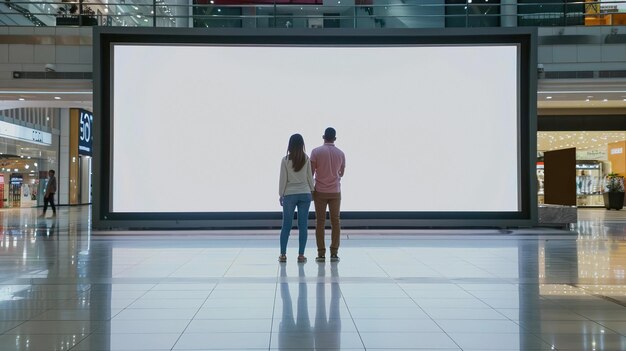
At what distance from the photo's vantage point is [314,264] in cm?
732

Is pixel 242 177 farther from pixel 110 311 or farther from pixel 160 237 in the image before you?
pixel 110 311

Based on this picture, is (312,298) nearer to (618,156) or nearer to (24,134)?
(24,134)

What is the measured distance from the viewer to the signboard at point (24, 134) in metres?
26.6

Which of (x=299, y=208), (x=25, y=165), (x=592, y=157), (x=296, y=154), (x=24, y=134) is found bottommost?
(x=299, y=208)

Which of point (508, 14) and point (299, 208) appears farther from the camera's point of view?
point (508, 14)

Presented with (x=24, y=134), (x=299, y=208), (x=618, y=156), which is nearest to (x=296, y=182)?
(x=299, y=208)

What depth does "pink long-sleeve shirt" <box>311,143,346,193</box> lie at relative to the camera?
7512mm

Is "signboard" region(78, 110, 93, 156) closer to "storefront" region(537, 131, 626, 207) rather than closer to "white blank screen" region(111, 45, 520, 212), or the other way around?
"white blank screen" region(111, 45, 520, 212)

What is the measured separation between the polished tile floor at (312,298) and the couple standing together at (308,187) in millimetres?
328

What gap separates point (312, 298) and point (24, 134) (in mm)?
26848

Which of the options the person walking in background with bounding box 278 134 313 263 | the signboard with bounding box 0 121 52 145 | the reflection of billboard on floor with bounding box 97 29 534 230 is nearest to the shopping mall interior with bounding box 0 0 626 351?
the reflection of billboard on floor with bounding box 97 29 534 230

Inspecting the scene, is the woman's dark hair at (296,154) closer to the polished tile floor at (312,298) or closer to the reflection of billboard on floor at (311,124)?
the polished tile floor at (312,298)

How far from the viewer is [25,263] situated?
7.56m

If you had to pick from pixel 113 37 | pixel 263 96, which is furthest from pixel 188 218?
pixel 113 37
